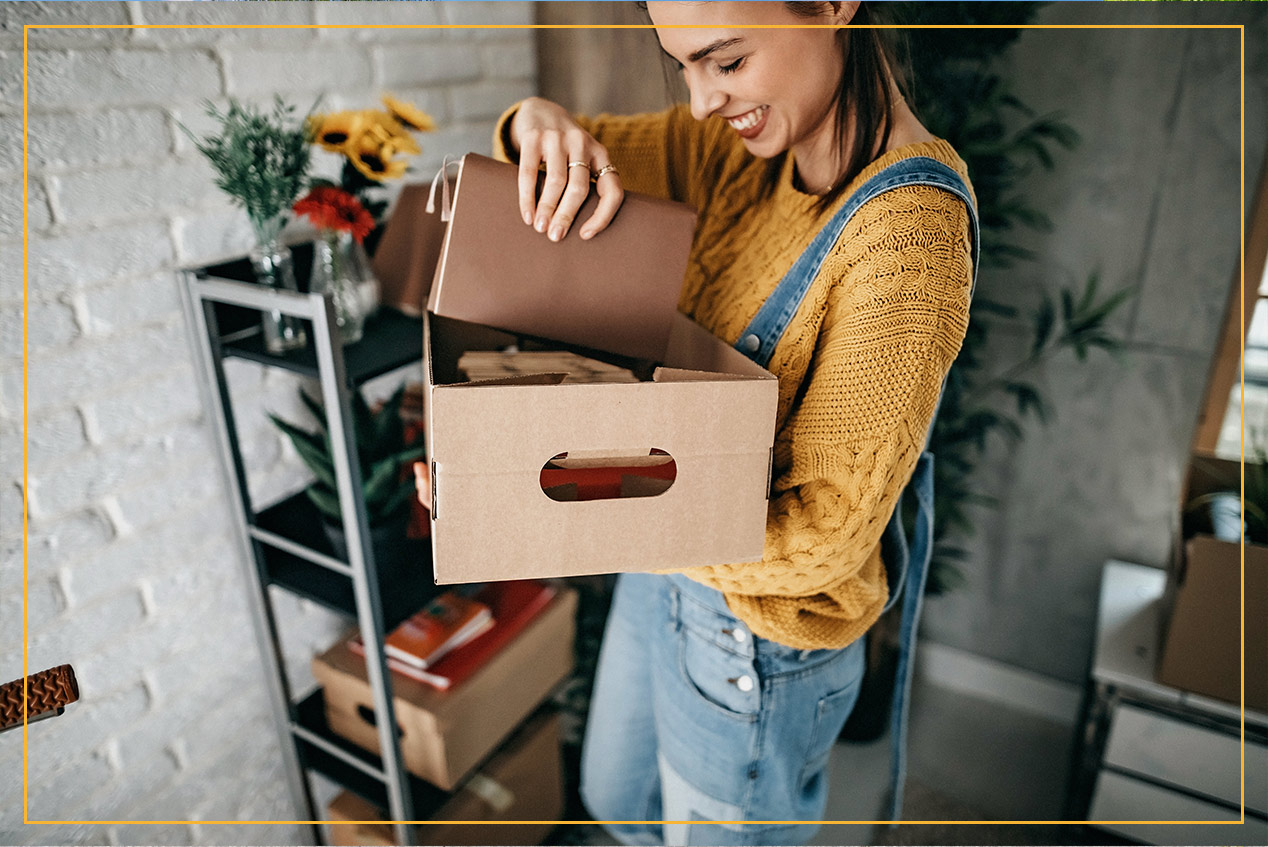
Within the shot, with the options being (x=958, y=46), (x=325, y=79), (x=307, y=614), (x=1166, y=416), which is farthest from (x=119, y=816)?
(x=1166, y=416)

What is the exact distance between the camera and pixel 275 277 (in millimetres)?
1043

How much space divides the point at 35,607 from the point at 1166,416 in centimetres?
199

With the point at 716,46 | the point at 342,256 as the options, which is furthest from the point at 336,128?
the point at 716,46

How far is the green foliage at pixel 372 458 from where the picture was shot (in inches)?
42.4

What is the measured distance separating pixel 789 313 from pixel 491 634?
87 centimetres

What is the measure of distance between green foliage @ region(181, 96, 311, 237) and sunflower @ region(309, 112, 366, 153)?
2 centimetres

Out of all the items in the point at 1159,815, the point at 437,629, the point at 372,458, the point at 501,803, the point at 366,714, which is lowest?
the point at 1159,815

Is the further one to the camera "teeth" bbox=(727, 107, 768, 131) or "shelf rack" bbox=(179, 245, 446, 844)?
"shelf rack" bbox=(179, 245, 446, 844)

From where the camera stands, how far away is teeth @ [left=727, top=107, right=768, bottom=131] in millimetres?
803

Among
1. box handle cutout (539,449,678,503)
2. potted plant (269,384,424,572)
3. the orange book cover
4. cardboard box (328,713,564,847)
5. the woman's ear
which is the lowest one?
cardboard box (328,713,564,847)

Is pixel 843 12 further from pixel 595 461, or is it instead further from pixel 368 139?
pixel 368 139

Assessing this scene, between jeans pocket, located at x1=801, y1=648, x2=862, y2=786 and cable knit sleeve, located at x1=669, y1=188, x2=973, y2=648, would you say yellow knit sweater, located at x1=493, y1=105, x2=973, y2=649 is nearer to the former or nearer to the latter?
cable knit sleeve, located at x1=669, y1=188, x2=973, y2=648

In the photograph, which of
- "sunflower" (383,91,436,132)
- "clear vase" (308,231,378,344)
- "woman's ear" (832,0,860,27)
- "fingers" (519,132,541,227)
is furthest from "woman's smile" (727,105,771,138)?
"clear vase" (308,231,378,344)

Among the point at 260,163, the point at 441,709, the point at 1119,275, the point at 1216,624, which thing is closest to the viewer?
the point at 260,163
